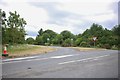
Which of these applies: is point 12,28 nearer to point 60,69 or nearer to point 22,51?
point 22,51

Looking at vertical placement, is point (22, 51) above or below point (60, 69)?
above

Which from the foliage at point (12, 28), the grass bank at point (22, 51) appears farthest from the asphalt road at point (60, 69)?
the foliage at point (12, 28)

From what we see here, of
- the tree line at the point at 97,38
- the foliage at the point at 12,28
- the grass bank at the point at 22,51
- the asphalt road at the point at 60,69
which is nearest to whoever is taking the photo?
the asphalt road at the point at 60,69

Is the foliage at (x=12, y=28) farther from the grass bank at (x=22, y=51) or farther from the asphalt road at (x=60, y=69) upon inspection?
the asphalt road at (x=60, y=69)

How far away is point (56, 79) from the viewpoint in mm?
6797

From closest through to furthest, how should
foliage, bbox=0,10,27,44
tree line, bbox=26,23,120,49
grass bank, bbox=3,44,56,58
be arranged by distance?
grass bank, bbox=3,44,56,58
foliage, bbox=0,10,27,44
tree line, bbox=26,23,120,49

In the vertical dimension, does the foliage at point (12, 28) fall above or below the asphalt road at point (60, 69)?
above

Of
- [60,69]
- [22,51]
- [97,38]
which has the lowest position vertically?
[60,69]

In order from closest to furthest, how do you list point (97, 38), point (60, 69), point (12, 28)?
point (60, 69) < point (12, 28) < point (97, 38)

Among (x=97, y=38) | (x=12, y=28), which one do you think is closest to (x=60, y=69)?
(x=12, y=28)

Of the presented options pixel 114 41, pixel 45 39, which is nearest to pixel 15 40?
pixel 114 41

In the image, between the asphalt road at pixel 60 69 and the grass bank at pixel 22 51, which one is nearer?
the asphalt road at pixel 60 69

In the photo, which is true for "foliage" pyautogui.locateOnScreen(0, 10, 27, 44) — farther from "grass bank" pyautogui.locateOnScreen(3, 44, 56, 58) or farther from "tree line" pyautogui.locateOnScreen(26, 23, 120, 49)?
"tree line" pyautogui.locateOnScreen(26, 23, 120, 49)

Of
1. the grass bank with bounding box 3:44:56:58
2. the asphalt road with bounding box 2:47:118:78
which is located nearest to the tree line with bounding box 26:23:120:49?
the grass bank with bounding box 3:44:56:58
